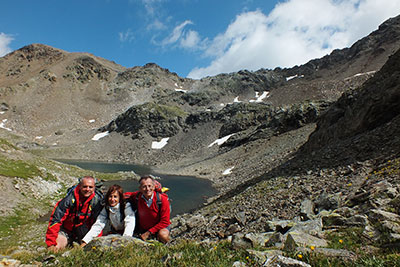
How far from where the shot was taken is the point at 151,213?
699 centimetres

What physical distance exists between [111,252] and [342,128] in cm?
2517

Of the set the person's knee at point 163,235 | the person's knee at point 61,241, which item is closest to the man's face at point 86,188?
the person's knee at point 61,241

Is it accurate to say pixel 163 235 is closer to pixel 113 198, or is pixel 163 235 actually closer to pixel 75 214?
pixel 113 198

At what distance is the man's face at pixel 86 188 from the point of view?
257 inches

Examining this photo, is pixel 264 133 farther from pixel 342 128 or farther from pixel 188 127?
pixel 188 127

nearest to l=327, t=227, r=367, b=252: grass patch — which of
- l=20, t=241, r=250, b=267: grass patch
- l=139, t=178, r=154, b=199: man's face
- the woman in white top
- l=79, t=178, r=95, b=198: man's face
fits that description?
l=20, t=241, r=250, b=267: grass patch

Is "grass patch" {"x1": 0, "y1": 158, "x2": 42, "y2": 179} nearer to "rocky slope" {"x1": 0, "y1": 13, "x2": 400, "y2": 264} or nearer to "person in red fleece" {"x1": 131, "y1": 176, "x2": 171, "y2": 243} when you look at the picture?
"rocky slope" {"x1": 0, "y1": 13, "x2": 400, "y2": 264}

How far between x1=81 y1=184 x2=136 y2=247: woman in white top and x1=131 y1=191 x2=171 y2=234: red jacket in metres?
0.32

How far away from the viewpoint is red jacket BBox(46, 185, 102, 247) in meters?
6.41

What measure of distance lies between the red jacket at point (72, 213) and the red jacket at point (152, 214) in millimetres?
1173

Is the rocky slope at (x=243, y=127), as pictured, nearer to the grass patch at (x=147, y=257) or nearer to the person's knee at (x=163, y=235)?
the grass patch at (x=147, y=257)

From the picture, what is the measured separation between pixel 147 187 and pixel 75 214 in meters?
2.32

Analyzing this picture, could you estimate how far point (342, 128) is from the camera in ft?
77.3

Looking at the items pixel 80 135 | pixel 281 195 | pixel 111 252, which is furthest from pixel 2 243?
pixel 80 135
